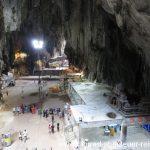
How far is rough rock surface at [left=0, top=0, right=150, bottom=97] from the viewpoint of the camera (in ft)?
53.5

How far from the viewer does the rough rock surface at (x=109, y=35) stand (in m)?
16.3

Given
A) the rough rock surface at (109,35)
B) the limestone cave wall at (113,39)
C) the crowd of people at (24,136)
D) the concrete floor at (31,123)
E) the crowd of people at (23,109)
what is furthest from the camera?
the crowd of people at (23,109)

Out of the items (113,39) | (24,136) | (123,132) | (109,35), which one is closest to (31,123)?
(24,136)

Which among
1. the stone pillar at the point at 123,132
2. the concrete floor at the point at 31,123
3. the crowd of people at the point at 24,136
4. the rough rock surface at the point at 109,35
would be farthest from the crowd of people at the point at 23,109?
the stone pillar at the point at 123,132

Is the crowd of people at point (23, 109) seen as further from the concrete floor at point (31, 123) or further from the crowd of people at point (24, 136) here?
the crowd of people at point (24, 136)

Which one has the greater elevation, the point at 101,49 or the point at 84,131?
the point at 101,49

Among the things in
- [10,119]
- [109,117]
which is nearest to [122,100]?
[109,117]

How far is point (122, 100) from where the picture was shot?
689 inches

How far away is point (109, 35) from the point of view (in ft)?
87.5

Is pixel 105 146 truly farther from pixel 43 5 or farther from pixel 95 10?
pixel 43 5

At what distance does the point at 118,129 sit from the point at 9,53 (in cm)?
2961

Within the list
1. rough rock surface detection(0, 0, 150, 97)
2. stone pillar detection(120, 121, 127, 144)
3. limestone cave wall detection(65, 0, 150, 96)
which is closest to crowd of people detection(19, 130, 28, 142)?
stone pillar detection(120, 121, 127, 144)

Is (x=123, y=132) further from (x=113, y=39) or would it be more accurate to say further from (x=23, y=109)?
(x=113, y=39)

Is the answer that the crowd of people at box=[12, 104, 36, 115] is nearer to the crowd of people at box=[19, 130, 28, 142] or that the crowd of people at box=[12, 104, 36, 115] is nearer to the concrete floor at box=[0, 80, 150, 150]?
the concrete floor at box=[0, 80, 150, 150]
